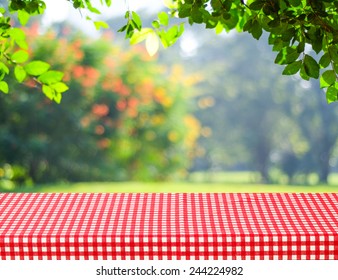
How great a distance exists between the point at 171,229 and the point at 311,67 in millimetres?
609

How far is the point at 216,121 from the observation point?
12.6 metres

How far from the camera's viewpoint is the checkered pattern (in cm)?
188

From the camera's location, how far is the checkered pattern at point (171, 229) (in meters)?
1.88

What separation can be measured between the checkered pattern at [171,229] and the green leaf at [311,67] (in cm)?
44

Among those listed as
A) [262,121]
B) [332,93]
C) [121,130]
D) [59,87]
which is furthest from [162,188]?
[332,93]

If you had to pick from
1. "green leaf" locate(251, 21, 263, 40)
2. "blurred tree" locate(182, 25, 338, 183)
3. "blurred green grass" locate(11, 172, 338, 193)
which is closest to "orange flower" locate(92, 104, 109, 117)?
"blurred green grass" locate(11, 172, 338, 193)

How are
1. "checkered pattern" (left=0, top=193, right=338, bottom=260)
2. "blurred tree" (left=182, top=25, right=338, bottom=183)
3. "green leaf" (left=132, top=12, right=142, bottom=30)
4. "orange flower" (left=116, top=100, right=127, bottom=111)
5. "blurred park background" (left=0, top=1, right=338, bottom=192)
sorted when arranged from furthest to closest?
"blurred tree" (left=182, top=25, right=338, bottom=183) → "orange flower" (left=116, top=100, right=127, bottom=111) → "blurred park background" (left=0, top=1, right=338, bottom=192) → "green leaf" (left=132, top=12, right=142, bottom=30) → "checkered pattern" (left=0, top=193, right=338, bottom=260)

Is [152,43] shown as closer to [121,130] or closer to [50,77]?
[50,77]

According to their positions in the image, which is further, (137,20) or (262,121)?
(262,121)

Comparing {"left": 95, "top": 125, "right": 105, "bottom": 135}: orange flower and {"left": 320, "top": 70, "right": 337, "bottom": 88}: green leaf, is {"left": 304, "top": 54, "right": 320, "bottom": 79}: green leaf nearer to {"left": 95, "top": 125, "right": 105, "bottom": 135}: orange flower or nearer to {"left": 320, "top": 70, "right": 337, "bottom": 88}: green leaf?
{"left": 320, "top": 70, "right": 337, "bottom": 88}: green leaf

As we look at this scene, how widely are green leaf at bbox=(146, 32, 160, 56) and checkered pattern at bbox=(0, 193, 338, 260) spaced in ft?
1.70

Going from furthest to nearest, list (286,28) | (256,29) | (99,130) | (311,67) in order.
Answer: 1. (99,130)
2. (256,29)
3. (286,28)
4. (311,67)

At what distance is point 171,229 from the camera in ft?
6.42
